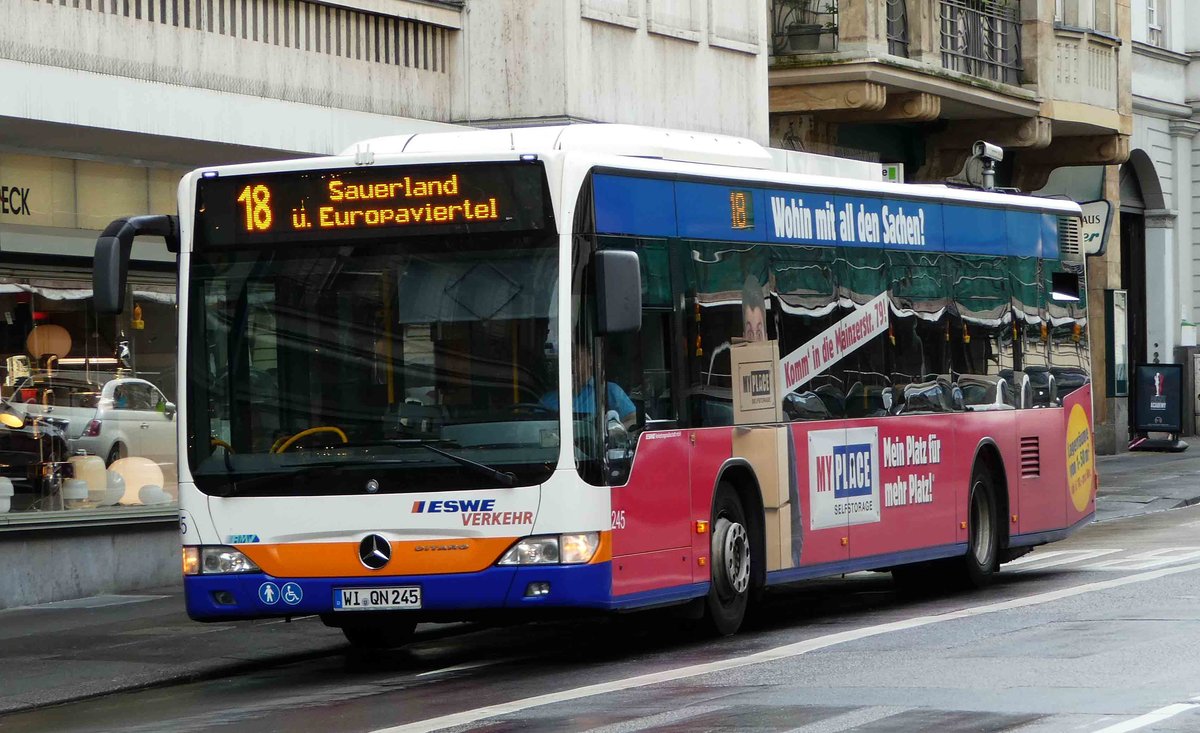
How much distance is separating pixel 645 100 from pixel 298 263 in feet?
31.5

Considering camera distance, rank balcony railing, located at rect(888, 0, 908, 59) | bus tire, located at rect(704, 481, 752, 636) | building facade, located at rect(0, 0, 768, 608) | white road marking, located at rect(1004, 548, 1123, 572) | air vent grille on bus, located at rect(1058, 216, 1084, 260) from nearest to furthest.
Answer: bus tire, located at rect(704, 481, 752, 636) → building facade, located at rect(0, 0, 768, 608) → air vent grille on bus, located at rect(1058, 216, 1084, 260) → white road marking, located at rect(1004, 548, 1123, 572) → balcony railing, located at rect(888, 0, 908, 59)

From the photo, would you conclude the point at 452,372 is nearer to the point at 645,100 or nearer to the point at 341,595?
the point at 341,595

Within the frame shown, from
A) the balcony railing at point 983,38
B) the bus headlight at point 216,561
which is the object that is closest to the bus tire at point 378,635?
the bus headlight at point 216,561

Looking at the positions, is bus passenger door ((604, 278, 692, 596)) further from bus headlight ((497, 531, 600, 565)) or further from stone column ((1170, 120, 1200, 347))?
stone column ((1170, 120, 1200, 347))

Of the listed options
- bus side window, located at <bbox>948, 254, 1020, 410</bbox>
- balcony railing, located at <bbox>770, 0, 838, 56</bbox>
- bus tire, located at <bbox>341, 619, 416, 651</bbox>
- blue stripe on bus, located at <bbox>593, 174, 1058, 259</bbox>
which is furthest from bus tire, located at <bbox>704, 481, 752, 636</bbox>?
balcony railing, located at <bbox>770, 0, 838, 56</bbox>

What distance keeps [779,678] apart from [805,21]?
52.7ft

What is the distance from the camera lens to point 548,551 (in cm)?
1102

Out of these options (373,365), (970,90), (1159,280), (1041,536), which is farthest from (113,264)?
(1159,280)

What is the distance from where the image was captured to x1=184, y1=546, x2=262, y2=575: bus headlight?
1143 cm

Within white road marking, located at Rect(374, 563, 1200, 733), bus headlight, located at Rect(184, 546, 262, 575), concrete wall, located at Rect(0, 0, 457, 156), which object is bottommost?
white road marking, located at Rect(374, 563, 1200, 733)

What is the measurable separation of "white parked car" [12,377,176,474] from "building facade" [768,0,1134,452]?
942 cm

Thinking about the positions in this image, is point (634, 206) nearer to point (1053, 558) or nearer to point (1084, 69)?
point (1053, 558)

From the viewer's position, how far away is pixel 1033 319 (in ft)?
56.3

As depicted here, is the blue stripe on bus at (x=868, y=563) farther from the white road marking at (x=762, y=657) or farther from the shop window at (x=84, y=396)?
the shop window at (x=84, y=396)
